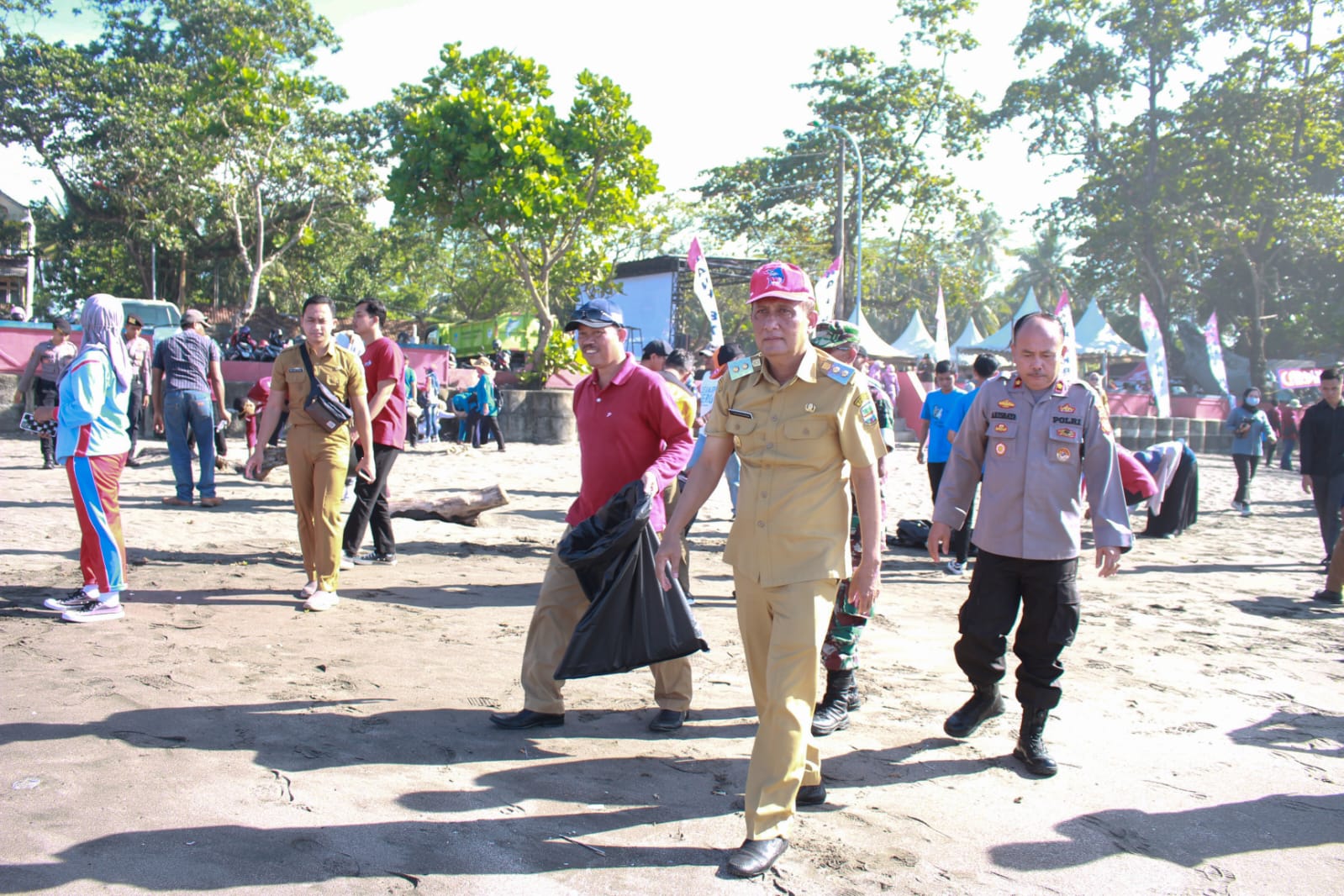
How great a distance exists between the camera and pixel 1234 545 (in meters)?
10.5

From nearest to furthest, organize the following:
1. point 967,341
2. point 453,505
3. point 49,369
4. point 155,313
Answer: point 453,505 < point 49,369 < point 155,313 < point 967,341

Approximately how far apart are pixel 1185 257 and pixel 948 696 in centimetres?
4008

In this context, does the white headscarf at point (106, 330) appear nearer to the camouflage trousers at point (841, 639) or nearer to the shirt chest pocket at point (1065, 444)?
the camouflage trousers at point (841, 639)

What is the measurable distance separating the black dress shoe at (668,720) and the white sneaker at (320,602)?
2.58m

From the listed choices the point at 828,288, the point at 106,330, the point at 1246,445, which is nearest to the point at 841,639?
the point at 106,330

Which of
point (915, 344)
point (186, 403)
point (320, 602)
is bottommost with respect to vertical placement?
point (320, 602)

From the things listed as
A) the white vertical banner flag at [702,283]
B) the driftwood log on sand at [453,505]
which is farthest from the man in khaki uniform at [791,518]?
the white vertical banner flag at [702,283]

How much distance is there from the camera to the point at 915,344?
33906 millimetres

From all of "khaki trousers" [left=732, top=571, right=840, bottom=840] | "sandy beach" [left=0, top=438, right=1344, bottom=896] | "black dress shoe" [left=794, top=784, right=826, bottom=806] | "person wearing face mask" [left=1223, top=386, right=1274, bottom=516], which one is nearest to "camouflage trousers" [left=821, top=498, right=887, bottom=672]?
"sandy beach" [left=0, top=438, right=1344, bottom=896]

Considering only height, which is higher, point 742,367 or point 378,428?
point 742,367

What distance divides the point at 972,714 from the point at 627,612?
5.04 ft

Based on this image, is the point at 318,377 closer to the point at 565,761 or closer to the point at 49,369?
the point at 565,761

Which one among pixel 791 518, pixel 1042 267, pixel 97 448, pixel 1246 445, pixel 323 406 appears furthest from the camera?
pixel 1042 267

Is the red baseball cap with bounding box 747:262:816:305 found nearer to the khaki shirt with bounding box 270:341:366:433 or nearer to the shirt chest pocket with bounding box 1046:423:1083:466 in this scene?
the shirt chest pocket with bounding box 1046:423:1083:466
